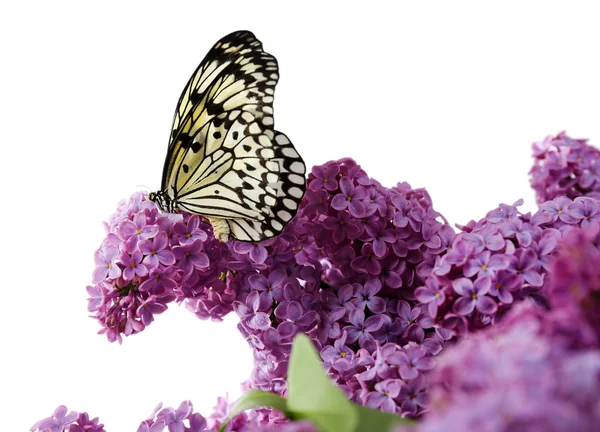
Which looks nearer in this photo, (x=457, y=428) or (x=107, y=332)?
(x=457, y=428)

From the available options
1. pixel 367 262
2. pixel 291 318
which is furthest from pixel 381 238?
pixel 291 318

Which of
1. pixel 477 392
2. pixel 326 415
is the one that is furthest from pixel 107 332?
pixel 477 392

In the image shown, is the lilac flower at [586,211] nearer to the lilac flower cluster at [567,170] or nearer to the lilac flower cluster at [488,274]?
the lilac flower cluster at [488,274]

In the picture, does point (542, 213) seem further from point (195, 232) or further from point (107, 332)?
point (107, 332)

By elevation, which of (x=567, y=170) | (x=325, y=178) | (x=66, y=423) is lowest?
(x=66, y=423)

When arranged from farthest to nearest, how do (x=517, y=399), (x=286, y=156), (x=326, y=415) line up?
(x=286, y=156) → (x=326, y=415) → (x=517, y=399)

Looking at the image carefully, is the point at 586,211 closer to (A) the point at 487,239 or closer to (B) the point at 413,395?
(A) the point at 487,239

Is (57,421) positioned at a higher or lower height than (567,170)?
lower

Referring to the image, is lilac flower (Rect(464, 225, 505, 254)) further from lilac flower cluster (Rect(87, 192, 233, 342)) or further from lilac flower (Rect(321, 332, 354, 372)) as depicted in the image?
lilac flower cluster (Rect(87, 192, 233, 342))
